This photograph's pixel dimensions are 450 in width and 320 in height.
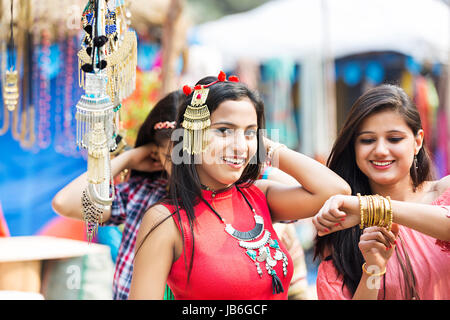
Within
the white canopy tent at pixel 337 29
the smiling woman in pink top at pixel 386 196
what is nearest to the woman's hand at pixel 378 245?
the smiling woman in pink top at pixel 386 196

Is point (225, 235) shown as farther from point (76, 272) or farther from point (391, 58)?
point (391, 58)

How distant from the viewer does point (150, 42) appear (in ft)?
15.4

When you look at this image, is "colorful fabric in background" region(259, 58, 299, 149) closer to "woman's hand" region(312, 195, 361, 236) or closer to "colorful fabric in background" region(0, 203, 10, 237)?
"colorful fabric in background" region(0, 203, 10, 237)

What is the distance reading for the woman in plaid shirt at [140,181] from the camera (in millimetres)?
2463

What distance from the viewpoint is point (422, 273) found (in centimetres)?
195

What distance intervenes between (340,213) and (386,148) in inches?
18.5

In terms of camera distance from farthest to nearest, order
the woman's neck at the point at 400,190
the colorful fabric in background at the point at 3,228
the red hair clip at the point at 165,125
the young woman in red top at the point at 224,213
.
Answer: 1. the colorful fabric in background at the point at 3,228
2. the red hair clip at the point at 165,125
3. the woman's neck at the point at 400,190
4. the young woman in red top at the point at 224,213

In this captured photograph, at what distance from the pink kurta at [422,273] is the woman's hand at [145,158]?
1054 mm

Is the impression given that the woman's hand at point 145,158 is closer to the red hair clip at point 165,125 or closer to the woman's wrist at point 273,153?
the red hair clip at point 165,125

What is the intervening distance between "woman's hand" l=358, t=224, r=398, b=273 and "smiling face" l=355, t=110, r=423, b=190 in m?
0.29

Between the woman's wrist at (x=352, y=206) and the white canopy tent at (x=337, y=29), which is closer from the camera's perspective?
the woman's wrist at (x=352, y=206)

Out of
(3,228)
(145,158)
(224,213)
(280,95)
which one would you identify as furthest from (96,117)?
(280,95)
